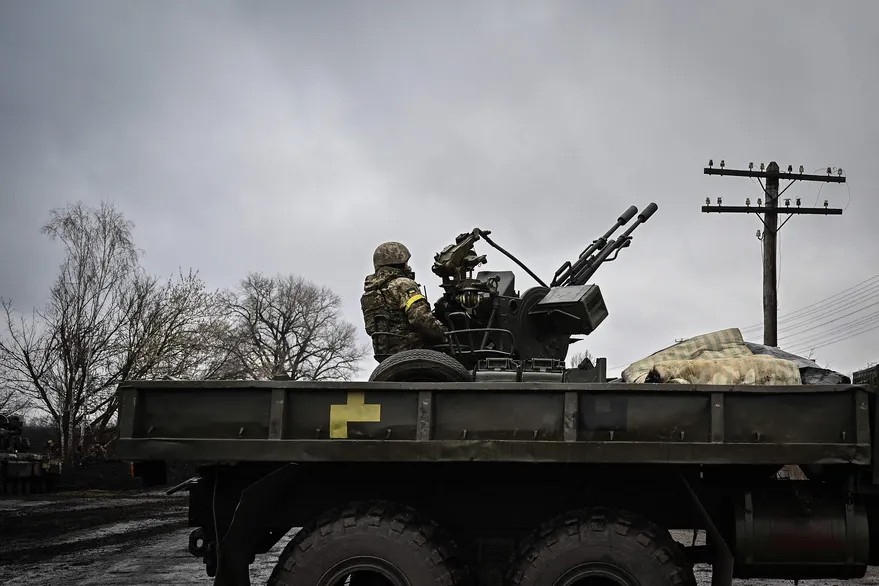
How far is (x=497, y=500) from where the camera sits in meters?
5.56

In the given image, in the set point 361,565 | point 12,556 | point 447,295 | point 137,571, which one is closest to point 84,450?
point 12,556

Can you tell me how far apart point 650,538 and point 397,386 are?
1620 mm

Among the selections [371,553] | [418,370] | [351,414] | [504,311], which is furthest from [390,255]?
[371,553]

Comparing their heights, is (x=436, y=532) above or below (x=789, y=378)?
below

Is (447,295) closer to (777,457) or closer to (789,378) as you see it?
(789,378)

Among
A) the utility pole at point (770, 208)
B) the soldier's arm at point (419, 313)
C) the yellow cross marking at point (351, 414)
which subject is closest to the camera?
the yellow cross marking at point (351, 414)

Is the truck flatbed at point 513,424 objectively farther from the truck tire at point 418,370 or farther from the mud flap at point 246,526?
the truck tire at point 418,370

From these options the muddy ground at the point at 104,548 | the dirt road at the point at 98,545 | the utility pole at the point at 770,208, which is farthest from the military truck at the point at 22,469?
the utility pole at the point at 770,208

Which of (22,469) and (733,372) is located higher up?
(733,372)

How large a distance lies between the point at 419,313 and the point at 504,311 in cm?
99

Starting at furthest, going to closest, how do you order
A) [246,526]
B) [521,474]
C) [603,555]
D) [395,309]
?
1. [395,309]
2. [521,474]
3. [246,526]
4. [603,555]

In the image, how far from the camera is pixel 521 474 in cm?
541

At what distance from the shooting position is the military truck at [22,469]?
79.9 ft

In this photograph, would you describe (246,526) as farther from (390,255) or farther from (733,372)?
(733,372)
